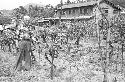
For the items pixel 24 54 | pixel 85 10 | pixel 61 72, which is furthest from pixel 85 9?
pixel 61 72

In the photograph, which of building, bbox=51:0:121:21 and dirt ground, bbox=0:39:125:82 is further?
building, bbox=51:0:121:21

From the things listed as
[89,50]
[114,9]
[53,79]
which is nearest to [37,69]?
[53,79]

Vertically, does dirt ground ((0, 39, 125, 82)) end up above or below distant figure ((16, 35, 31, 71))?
below

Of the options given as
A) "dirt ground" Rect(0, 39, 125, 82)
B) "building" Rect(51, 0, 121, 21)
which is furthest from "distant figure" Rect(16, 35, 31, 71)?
"building" Rect(51, 0, 121, 21)

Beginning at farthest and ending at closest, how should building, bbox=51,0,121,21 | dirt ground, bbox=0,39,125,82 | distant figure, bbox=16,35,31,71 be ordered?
building, bbox=51,0,121,21, distant figure, bbox=16,35,31,71, dirt ground, bbox=0,39,125,82

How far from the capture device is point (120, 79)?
971cm

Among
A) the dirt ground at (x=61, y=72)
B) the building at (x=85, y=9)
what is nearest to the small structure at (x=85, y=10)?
the building at (x=85, y=9)

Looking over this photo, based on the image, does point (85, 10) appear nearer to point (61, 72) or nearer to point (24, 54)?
point (24, 54)

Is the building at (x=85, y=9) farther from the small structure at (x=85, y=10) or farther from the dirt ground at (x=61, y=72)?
the dirt ground at (x=61, y=72)

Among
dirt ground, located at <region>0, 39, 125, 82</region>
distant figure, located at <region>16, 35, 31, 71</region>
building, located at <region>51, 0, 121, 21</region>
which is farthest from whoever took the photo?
building, located at <region>51, 0, 121, 21</region>

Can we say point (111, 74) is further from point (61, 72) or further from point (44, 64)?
point (44, 64)

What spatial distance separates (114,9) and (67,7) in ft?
32.8

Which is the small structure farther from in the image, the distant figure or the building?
the distant figure

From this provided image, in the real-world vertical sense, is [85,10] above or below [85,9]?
below
